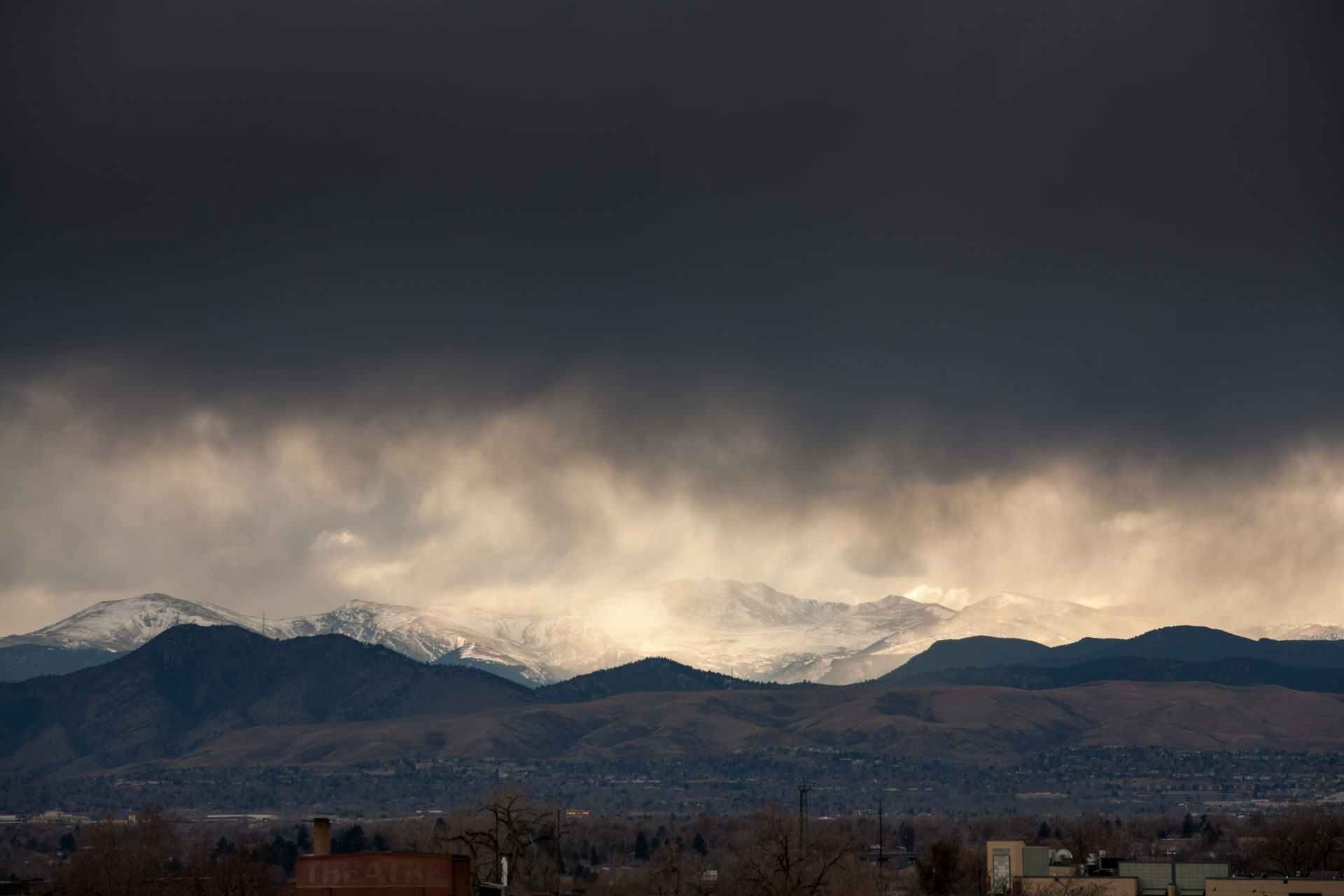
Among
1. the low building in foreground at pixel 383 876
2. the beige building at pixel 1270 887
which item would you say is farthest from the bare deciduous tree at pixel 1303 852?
the low building in foreground at pixel 383 876

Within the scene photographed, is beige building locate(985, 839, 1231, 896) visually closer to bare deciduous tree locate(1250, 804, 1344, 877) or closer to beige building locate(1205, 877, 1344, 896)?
beige building locate(1205, 877, 1344, 896)

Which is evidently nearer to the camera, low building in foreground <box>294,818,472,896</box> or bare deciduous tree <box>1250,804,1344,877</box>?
low building in foreground <box>294,818,472,896</box>

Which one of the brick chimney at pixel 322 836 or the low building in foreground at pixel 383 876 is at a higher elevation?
the brick chimney at pixel 322 836

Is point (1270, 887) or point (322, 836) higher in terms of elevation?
point (322, 836)

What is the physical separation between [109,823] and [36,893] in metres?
54.9

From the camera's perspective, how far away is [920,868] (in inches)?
6599

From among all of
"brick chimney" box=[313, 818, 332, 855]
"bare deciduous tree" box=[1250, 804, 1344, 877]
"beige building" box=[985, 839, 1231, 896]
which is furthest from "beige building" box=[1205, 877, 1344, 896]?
"brick chimney" box=[313, 818, 332, 855]

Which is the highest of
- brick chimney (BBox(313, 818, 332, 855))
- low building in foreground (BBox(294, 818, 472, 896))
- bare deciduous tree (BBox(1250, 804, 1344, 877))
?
brick chimney (BBox(313, 818, 332, 855))

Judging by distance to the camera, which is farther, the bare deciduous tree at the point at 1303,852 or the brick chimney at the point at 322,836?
the bare deciduous tree at the point at 1303,852

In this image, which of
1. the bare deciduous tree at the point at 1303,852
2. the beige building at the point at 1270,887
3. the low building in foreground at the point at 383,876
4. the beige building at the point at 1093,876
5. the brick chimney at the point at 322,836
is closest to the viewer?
the low building in foreground at the point at 383,876

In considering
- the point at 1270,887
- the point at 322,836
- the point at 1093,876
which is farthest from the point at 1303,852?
the point at 322,836

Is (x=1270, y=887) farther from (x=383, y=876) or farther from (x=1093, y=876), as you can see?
(x=383, y=876)

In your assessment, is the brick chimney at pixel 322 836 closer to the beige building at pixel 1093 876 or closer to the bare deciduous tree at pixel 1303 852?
the beige building at pixel 1093 876

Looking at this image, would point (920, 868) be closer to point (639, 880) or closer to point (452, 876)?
point (639, 880)
